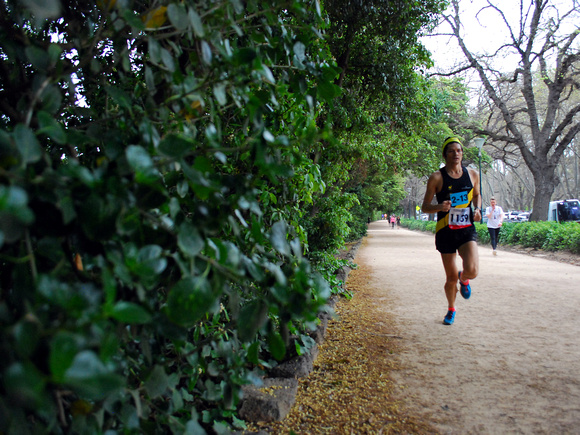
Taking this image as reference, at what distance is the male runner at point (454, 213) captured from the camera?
4297 millimetres

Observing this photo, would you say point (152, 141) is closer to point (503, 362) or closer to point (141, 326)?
point (141, 326)

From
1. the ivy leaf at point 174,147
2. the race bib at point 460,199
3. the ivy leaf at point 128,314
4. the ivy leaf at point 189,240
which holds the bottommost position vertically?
the ivy leaf at point 128,314

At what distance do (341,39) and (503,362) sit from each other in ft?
14.9

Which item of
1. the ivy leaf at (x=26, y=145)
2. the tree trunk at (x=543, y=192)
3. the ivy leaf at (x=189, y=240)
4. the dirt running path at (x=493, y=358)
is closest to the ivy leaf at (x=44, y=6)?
the ivy leaf at (x=26, y=145)

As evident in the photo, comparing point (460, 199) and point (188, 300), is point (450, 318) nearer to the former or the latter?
point (460, 199)

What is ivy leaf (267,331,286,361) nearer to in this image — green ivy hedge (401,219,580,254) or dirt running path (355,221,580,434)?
dirt running path (355,221,580,434)

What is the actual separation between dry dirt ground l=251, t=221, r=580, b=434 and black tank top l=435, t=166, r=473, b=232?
47.5 inches

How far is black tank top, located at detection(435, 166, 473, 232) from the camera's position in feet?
14.1

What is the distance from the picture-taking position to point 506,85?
21984mm

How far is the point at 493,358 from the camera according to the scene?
3322 mm

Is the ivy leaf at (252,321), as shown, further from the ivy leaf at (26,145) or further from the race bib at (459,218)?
the race bib at (459,218)

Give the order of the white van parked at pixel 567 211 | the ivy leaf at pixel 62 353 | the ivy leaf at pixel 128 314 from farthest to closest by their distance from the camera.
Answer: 1. the white van parked at pixel 567 211
2. the ivy leaf at pixel 128 314
3. the ivy leaf at pixel 62 353

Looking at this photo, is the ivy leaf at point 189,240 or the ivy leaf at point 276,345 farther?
the ivy leaf at point 276,345

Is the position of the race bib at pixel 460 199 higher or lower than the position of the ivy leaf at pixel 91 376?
higher
